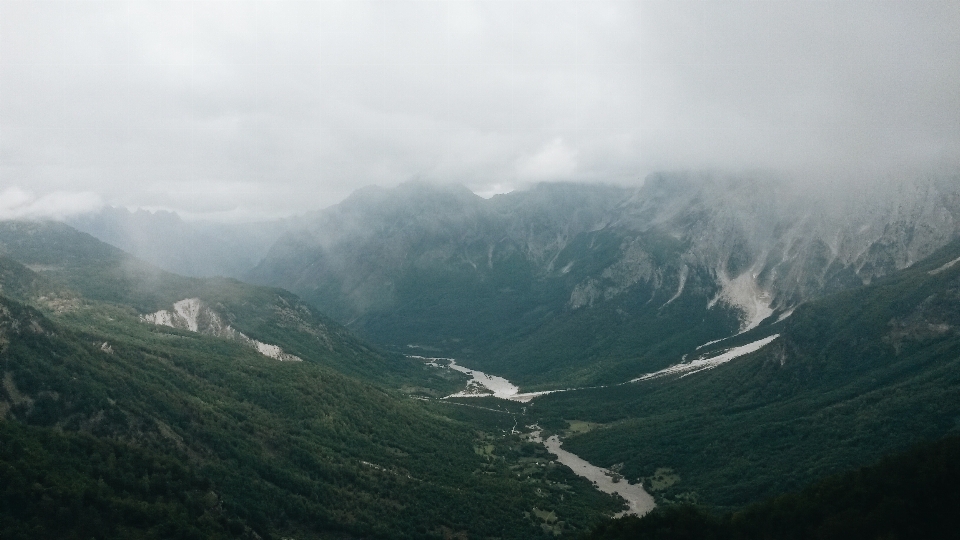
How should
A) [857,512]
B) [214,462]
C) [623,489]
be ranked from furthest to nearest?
[623,489] < [214,462] < [857,512]

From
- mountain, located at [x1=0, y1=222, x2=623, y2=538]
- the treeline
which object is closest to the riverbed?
mountain, located at [x1=0, y1=222, x2=623, y2=538]

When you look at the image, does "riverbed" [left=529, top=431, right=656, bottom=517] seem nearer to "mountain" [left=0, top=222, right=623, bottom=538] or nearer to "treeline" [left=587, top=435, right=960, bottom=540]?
"mountain" [left=0, top=222, right=623, bottom=538]

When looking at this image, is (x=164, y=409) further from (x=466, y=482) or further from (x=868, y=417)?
(x=868, y=417)

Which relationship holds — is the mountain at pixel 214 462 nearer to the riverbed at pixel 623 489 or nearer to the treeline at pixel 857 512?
the riverbed at pixel 623 489

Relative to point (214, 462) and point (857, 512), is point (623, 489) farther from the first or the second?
point (857, 512)

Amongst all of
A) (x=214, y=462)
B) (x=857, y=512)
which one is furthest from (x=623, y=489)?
(x=857, y=512)

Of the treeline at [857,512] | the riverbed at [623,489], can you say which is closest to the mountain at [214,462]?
the riverbed at [623,489]

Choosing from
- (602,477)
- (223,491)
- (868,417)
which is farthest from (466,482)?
(868,417)

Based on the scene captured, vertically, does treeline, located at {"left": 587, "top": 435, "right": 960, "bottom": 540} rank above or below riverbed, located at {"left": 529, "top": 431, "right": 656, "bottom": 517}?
above
